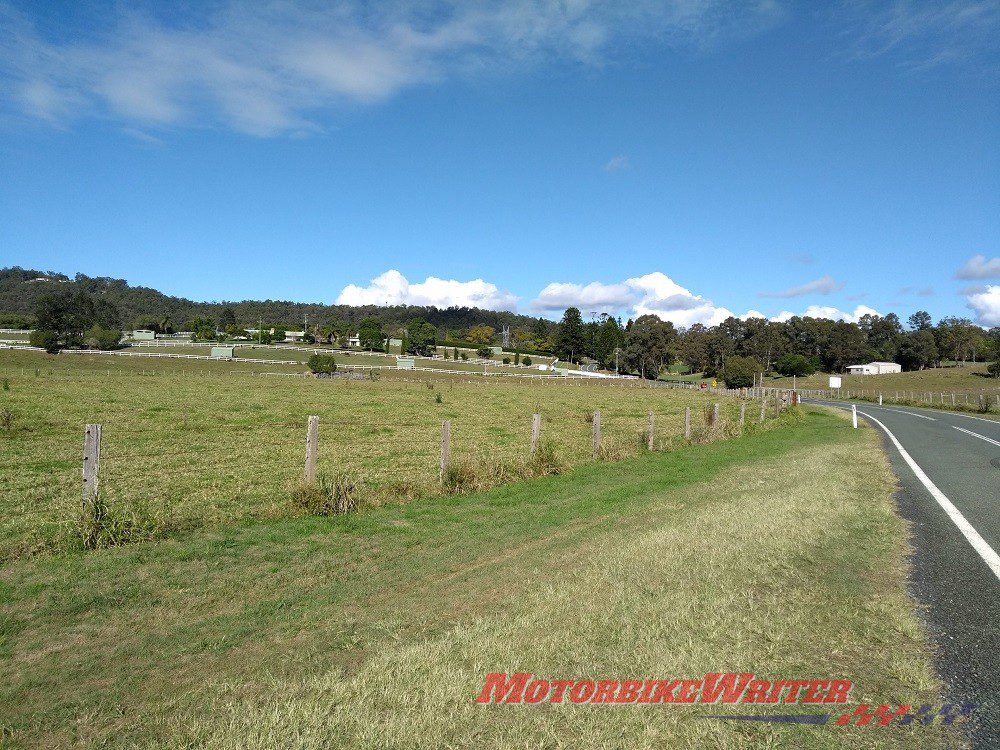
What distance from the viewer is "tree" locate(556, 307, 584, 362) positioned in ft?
575

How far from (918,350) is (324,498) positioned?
591ft

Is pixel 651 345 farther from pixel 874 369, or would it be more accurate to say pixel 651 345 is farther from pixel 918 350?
pixel 918 350

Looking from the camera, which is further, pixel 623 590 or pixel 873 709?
pixel 623 590

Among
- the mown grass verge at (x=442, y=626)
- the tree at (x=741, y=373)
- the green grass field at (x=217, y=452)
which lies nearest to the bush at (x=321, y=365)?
the green grass field at (x=217, y=452)

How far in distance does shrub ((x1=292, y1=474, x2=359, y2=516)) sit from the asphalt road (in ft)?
27.0

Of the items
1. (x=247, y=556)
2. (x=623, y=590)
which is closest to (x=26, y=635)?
(x=247, y=556)

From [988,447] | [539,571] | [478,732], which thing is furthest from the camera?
[988,447]

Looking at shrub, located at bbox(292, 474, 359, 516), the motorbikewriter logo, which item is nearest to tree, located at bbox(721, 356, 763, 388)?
shrub, located at bbox(292, 474, 359, 516)

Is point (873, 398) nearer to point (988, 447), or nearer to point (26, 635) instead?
point (988, 447)

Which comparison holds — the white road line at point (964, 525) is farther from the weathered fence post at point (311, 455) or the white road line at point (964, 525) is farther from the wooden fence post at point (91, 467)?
the wooden fence post at point (91, 467)

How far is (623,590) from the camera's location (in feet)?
20.7

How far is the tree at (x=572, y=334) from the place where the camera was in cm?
17525

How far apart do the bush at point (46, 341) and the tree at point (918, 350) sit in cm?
18116

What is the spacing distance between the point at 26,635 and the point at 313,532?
4.09 metres
